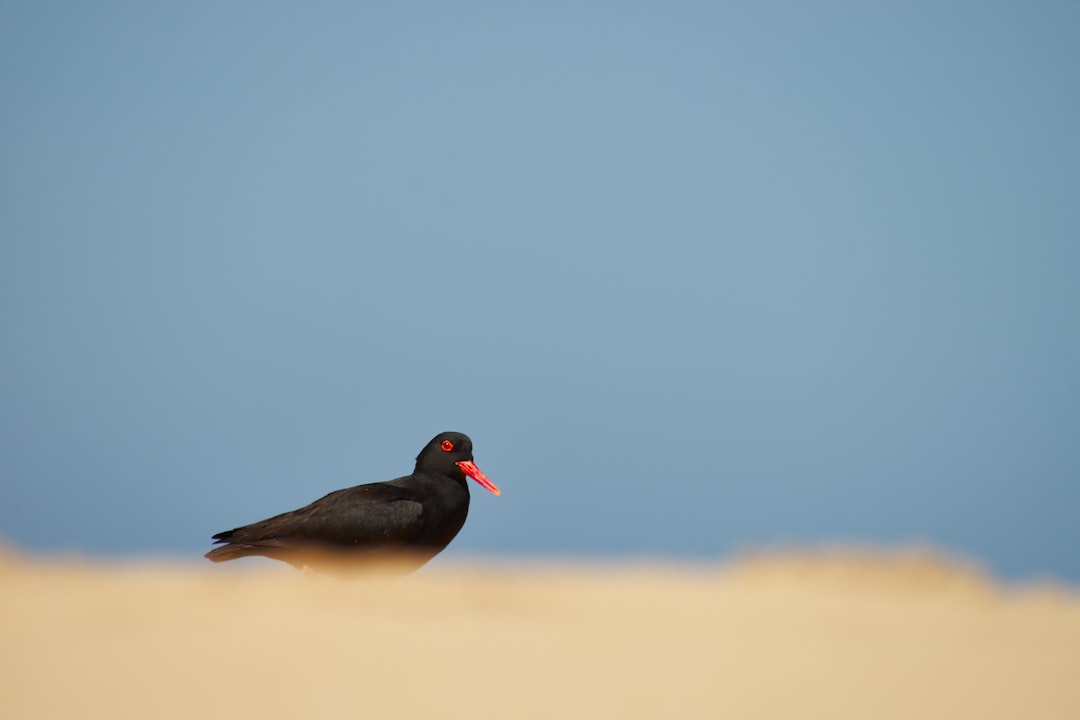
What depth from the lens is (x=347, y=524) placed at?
9.22 m

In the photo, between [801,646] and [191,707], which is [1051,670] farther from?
[191,707]

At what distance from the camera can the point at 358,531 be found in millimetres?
9219

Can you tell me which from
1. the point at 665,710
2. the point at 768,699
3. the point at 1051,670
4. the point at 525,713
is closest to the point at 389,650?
the point at 525,713

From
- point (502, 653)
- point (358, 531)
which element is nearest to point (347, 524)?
point (358, 531)

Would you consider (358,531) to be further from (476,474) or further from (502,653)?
(502,653)

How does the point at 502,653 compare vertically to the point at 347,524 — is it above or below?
below

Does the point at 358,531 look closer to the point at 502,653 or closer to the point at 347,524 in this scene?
the point at 347,524

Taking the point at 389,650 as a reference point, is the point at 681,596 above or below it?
above

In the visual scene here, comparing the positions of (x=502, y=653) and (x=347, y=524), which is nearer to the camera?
(x=502, y=653)

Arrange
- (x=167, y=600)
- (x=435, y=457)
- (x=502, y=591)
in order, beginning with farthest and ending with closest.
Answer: (x=435, y=457), (x=502, y=591), (x=167, y=600)

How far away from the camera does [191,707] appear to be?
4.80 meters

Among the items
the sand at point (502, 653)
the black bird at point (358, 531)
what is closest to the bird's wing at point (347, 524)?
the black bird at point (358, 531)

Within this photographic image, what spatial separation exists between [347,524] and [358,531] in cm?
11

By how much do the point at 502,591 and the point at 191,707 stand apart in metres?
3.11
